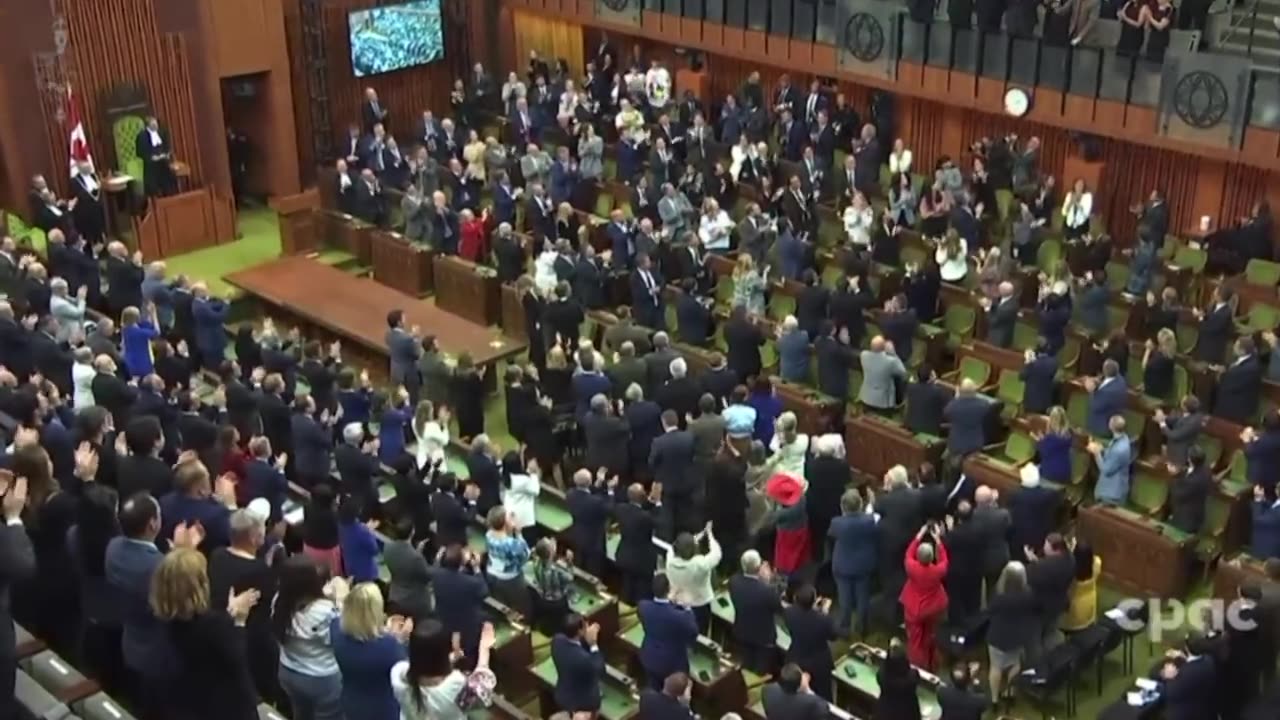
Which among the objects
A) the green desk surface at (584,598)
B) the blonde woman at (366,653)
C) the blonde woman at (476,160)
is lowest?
the green desk surface at (584,598)

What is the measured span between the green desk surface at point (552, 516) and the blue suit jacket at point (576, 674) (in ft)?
8.49

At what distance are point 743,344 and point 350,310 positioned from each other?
4.93 m

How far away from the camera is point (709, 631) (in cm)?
1023

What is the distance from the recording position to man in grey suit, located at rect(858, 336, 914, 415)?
12656mm

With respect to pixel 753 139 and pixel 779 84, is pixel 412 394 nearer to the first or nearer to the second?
pixel 753 139

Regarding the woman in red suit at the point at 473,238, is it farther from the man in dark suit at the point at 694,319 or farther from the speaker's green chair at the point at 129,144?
the speaker's green chair at the point at 129,144

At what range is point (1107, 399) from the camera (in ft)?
38.5

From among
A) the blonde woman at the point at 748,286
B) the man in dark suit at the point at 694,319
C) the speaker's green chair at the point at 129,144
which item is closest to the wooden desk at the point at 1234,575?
the blonde woman at the point at 748,286

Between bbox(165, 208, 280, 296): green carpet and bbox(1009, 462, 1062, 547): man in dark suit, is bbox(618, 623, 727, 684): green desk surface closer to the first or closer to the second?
bbox(1009, 462, 1062, 547): man in dark suit

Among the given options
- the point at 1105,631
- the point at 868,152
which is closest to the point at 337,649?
the point at 1105,631

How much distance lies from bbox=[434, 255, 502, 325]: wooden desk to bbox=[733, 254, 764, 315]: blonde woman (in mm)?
2903

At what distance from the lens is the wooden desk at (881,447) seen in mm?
12039

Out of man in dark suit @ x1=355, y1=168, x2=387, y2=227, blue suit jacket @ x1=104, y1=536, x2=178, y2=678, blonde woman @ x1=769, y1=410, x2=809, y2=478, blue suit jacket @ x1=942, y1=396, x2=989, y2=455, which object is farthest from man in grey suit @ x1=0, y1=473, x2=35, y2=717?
man in dark suit @ x1=355, y1=168, x2=387, y2=227

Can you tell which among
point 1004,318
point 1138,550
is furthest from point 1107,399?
point 1004,318
